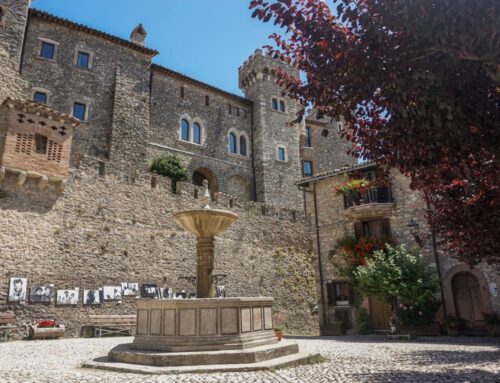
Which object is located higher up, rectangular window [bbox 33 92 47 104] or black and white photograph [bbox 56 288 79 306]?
rectangular window [bbox 33 92 47 104]

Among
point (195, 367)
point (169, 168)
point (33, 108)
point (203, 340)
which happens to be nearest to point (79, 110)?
point (169, 168)

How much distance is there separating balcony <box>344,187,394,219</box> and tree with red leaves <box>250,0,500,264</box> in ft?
49.1

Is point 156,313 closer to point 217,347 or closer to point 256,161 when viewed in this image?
point 217,347

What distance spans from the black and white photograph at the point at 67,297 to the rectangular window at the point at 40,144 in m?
5.86

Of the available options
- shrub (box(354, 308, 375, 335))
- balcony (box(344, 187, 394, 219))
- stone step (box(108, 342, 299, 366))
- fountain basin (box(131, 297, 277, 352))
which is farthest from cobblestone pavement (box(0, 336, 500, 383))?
balcony (box(344, 187, 394, 219))

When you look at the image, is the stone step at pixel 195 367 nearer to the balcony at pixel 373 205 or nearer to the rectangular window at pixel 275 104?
the balcony at pixel 373 205

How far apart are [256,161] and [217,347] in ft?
88.6

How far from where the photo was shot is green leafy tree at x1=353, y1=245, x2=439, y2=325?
18344 millimetres

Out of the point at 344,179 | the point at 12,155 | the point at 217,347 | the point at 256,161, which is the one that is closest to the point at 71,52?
the point at 12,155

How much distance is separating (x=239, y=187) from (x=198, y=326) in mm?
25609

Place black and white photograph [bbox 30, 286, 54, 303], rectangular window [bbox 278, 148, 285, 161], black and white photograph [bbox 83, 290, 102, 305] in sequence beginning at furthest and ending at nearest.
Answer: rectangular window [bbox 278, 148, 285, 161], black and white photograph [bbox 83, 290, 102, 305], black and white photograph [bbox 30, 286, 54, 303]

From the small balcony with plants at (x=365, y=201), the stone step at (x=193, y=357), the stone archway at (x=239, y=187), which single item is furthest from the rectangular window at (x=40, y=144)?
the stone archway at (x=239, y=187)

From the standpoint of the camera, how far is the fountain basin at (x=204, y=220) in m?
11.0

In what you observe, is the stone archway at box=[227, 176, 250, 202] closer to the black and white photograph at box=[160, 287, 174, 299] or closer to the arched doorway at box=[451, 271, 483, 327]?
the black and white photograph at box=[160, 287, 174, 299]
